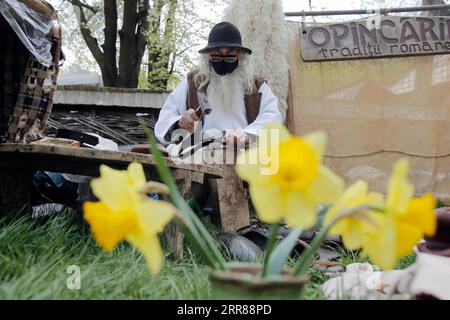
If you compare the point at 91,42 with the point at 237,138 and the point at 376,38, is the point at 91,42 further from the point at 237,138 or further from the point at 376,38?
the point at 237,138

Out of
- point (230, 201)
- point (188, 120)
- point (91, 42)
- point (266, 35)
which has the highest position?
point (91, 42)

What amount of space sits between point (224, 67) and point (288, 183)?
315cm

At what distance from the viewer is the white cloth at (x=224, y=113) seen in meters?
4.04

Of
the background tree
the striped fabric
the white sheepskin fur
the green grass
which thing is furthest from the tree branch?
the green grass

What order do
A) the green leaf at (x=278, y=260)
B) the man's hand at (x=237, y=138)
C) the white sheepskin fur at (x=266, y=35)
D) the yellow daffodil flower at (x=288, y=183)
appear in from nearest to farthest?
the yellow daffodil flower at (x=288, y=183) → the green leaf at (x=278, y=260) → the man's hand at (x=237, y=138) → the white sheepskin fur at (x=266, y=35)

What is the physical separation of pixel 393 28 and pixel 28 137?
12.3 feet

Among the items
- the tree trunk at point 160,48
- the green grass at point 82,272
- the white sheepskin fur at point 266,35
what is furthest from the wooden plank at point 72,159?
the tree trunk at point 160,48

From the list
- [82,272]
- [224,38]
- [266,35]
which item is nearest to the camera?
[82,272]

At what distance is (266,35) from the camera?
5066 mm

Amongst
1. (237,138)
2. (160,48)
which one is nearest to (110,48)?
(160,48)

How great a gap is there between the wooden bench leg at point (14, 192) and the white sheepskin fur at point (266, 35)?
101 inches

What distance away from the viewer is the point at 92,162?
2873 millimetres

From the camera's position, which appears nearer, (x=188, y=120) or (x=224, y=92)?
(x=188, y=120)

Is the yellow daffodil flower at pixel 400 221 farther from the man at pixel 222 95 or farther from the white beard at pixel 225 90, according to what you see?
the white beard at pixel 225 90
